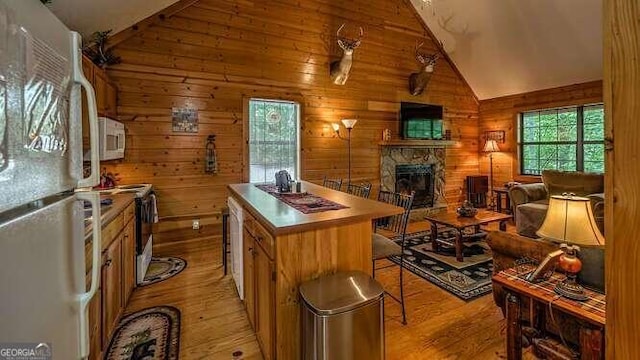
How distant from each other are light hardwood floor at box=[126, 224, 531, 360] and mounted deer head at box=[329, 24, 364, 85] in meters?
3.42

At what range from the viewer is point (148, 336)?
2.21 meters

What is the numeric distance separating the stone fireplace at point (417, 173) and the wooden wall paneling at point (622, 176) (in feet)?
17.3

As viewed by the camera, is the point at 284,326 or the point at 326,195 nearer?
the point at 284,326

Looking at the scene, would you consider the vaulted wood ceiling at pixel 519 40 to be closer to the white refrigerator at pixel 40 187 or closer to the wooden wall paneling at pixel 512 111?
the wooden wall paneling at pixel 512 111

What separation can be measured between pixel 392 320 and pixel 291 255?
1284 mm

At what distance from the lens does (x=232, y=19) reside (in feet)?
14.7

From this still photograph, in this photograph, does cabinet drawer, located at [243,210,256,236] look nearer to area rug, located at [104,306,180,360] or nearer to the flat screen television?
area rug, located at [104,306,180,360]

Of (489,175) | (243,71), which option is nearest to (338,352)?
(243,71)

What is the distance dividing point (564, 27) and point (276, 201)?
565 centimetres

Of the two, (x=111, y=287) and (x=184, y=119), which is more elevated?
(x=184, y=119)

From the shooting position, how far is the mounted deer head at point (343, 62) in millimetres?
5078

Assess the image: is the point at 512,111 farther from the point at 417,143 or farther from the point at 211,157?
the point at 211,157

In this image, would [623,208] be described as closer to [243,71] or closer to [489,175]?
[243,71]

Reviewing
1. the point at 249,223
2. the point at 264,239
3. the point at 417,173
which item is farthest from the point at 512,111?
the point at 264,239
